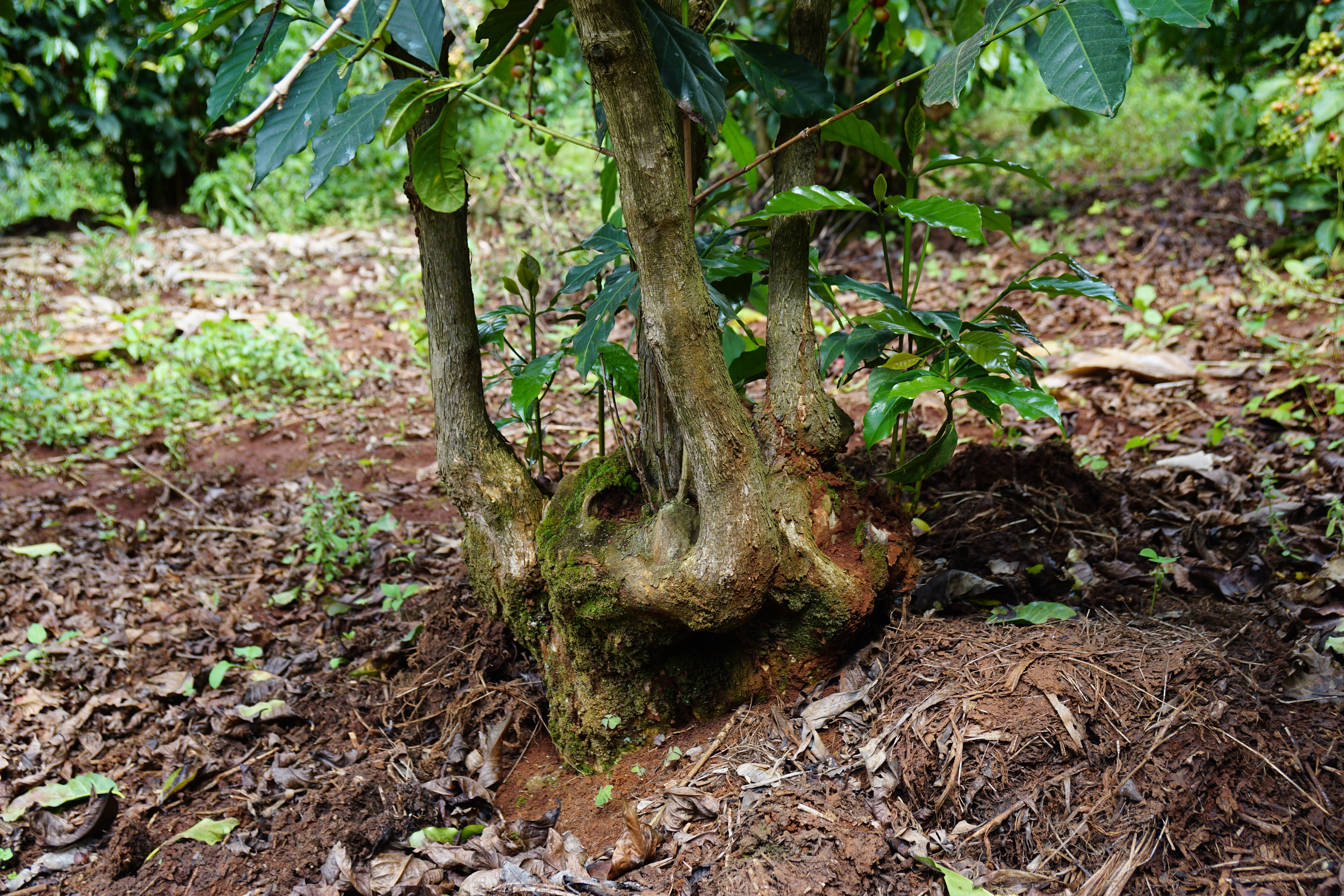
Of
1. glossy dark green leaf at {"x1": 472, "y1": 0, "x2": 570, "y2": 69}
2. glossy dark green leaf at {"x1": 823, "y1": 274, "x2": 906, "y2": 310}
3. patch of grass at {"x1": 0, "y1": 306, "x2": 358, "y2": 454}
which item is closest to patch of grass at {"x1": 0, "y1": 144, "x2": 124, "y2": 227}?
patch of grass at {"x1": 0, "y1": 306, "x2": 358, "y2": 454}

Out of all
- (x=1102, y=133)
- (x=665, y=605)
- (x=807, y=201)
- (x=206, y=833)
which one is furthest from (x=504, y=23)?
(x=1102, y=133)

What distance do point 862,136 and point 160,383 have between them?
395 centimetres

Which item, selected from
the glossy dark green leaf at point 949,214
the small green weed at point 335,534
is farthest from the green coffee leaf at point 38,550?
the glossy dark green leaf at point 949,214

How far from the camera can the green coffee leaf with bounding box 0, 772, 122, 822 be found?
2072 millimetres

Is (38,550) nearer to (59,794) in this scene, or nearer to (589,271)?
(59,794)

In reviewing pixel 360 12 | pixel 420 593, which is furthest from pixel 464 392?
pixel 420 593

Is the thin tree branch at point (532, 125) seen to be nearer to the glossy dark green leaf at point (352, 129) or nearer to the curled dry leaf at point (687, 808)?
the glossy dark green leaf at point (352, 129)

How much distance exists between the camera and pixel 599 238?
75.9 inches

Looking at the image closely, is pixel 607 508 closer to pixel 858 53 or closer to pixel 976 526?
pixel 976 526

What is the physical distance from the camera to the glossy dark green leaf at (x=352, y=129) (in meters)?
1.33

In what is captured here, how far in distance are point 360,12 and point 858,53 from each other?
4281 mm

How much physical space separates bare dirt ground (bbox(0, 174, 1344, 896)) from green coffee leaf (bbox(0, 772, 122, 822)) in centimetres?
2

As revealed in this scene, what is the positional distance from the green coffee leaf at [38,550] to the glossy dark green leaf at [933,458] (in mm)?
2957

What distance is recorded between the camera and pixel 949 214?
1665 millimetres
